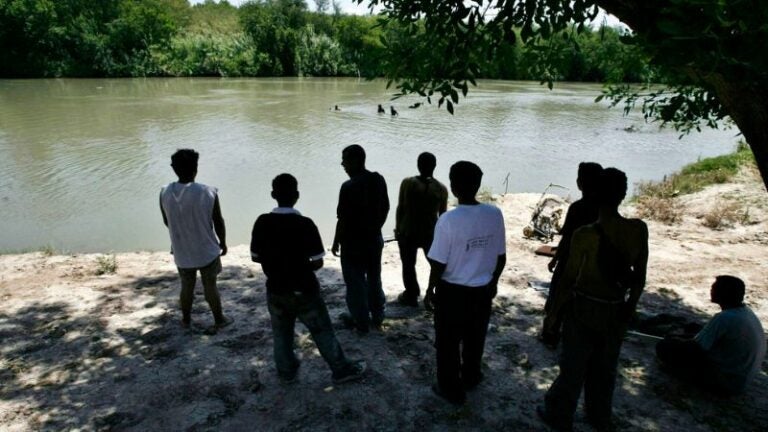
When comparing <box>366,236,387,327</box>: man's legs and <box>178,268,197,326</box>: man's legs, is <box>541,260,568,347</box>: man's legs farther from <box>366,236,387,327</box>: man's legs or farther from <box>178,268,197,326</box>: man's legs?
<box>178,268,197,326</box>: man's legs

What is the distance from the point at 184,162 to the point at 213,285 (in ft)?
3.96

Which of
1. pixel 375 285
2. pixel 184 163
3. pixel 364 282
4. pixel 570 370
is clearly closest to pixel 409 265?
pixel 375 285

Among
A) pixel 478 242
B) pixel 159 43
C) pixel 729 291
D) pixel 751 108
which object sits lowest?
pixel 729 291

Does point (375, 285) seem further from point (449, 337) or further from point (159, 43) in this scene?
point (159, 43)

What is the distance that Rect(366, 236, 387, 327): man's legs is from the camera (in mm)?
4512

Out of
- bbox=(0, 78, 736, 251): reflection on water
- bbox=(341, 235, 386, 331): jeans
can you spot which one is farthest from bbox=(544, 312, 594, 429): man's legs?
bbox=(0, 78, 736, 251): reflection on water

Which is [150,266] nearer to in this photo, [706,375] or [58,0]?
[706,375]

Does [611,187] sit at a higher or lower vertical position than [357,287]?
higher

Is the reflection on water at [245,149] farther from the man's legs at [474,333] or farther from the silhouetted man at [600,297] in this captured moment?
the silhouetted man at [600,297]

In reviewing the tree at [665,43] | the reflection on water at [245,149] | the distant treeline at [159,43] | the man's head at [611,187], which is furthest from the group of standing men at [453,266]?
the distant treeline at [159,43]

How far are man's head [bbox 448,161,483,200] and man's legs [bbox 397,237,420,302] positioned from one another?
1.73 meters

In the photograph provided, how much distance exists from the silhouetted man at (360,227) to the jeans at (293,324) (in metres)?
0.76

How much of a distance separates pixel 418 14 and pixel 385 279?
3.31 metres

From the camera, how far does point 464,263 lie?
10.8 ft
